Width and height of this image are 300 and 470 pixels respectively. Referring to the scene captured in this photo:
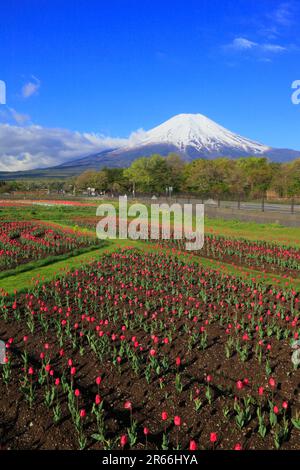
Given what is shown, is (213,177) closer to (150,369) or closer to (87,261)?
(87,261)

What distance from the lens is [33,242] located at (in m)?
17.7

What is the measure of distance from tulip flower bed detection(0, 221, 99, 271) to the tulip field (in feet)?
6.56

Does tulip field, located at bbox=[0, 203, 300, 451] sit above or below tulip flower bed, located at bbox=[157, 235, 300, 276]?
below

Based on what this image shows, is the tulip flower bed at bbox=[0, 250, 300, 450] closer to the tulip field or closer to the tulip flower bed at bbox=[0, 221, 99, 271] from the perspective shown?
the tulip field

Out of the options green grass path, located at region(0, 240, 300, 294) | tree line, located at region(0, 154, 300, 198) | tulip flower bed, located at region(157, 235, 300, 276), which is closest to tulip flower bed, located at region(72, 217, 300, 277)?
tulip flower bed, located at region(157, 235, 300, 276)

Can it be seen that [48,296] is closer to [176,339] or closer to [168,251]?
[176,339]

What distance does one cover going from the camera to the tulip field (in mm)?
4543

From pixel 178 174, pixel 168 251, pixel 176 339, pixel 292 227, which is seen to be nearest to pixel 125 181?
pixel 178 174

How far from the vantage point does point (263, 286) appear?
10609 mm

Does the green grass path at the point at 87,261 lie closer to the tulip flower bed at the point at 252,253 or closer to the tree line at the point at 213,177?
the tulip flower bed at the point at 252,253

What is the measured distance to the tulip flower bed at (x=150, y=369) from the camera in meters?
4.53

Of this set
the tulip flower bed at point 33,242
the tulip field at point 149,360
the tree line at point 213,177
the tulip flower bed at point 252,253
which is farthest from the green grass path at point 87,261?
the tree line at point 213,177

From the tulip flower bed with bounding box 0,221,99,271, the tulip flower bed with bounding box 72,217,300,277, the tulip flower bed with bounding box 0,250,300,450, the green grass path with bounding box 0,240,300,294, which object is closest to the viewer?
the tulip flower bed with bounding box 0,250,300,450
